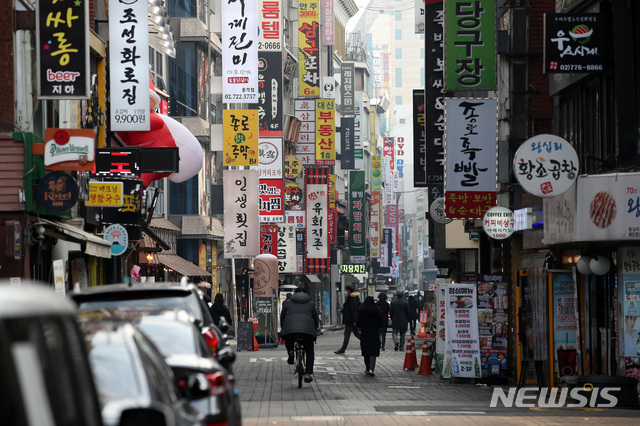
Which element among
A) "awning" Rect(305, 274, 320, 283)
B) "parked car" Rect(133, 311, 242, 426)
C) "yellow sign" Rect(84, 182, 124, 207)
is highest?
"yellow sign" Rect(84, 182, 124, 207)

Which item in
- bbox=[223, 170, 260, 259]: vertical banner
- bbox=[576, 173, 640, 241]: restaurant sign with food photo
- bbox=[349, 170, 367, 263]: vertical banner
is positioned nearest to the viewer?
bbox=[576, 173, 640, 241]: restaurant sign with food photo

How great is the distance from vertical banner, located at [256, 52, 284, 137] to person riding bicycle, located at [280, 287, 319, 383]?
1232 inches

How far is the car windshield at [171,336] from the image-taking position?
8.72 metres

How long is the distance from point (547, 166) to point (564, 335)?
3.35 m

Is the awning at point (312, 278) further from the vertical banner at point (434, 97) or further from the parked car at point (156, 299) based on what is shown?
the parked car at point (156, 299)

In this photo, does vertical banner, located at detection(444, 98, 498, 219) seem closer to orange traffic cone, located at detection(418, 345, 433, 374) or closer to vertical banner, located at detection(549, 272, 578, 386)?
orange traffic cone, located at detection(418, 345, 433, 374)

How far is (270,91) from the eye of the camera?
170ft

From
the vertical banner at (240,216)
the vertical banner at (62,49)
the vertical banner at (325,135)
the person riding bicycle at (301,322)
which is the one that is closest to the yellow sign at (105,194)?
the vertical banner at (62,49)

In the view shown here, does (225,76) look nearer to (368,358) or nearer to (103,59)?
(103,59)

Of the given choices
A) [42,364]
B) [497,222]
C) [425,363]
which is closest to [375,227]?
[425,363]

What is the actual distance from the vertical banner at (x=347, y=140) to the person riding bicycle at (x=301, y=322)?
231ft

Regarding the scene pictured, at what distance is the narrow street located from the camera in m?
14.7

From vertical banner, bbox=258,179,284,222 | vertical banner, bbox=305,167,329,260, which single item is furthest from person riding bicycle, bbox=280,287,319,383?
vertical banner, bbox=305,167,329,260

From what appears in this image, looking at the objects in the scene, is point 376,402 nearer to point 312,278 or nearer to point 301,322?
point 301,322
